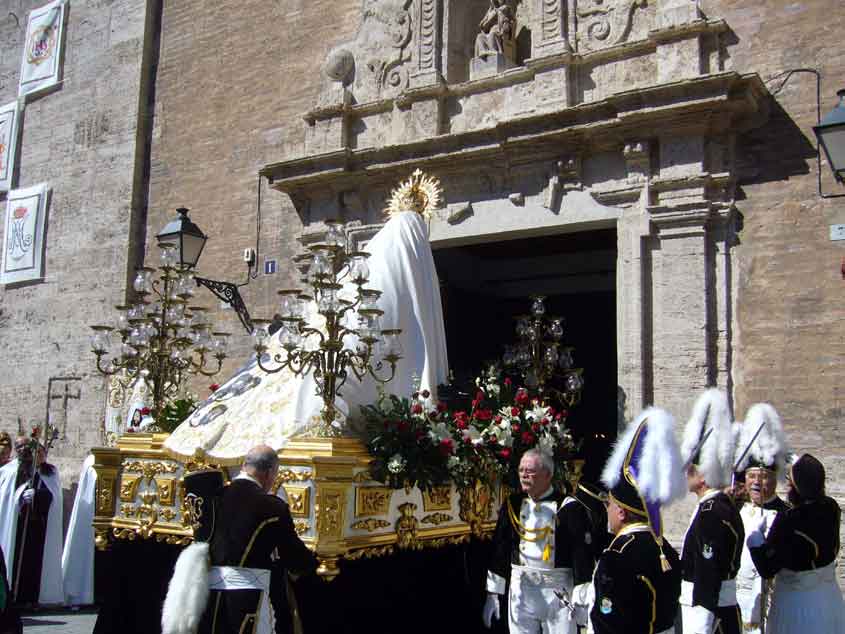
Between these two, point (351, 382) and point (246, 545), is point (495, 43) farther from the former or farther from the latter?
point (246, 545)

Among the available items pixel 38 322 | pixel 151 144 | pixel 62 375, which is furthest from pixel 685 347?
pixel 38 322

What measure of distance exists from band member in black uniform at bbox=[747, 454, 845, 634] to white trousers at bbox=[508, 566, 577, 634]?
1.15 m

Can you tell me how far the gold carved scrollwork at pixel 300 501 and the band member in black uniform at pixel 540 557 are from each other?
113 centimetres

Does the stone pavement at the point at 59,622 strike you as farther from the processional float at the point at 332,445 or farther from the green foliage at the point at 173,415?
the processional float at the point at 332,445

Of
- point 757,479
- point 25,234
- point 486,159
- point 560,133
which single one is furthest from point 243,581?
point 25,234

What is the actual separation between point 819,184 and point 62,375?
1086 cm

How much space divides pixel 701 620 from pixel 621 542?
1437mm

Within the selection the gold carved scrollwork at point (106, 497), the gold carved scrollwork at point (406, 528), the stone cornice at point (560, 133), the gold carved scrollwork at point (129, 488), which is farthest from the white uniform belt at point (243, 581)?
the stone cornice at point (560, 133)

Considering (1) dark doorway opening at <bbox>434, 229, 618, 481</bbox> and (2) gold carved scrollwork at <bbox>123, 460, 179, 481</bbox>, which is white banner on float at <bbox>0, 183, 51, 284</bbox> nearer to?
(1) dark doorway opening at <bbox>434, 229, 618, 481</bbox>

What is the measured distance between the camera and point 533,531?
5.09 m

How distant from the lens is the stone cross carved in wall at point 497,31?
9969 millimetres

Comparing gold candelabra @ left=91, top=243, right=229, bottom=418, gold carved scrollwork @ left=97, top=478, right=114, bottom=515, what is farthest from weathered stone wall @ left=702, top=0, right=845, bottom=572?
gold carved scrollwork @ left=97, top=478, right=114, bottom=515

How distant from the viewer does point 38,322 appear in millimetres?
14469

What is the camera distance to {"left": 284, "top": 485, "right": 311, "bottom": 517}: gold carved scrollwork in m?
4.97
